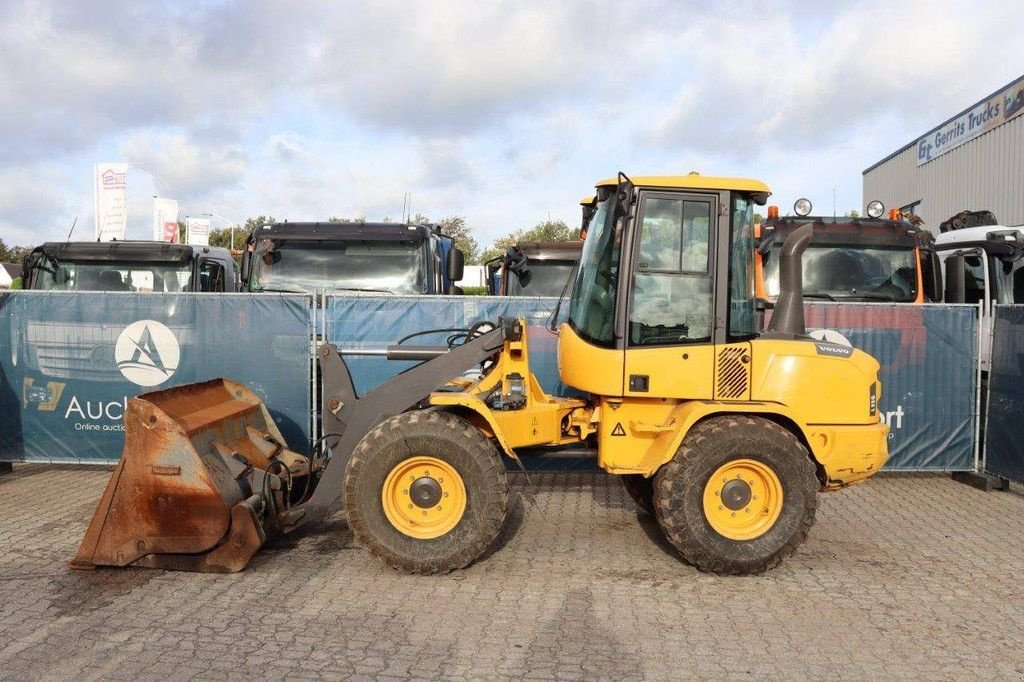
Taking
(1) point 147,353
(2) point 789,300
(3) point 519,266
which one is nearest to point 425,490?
(2) point 789,300

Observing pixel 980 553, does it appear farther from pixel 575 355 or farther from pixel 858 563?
pixel 575 355

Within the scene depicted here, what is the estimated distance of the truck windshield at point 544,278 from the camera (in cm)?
1107

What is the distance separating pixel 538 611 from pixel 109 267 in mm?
7692

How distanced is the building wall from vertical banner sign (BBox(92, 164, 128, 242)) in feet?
71.0

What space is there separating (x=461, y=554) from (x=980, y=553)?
3.89 metres

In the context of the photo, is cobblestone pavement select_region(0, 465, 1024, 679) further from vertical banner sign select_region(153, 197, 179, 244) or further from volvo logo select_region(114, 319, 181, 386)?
vertical banner sign select_region(153, 197, 179, 244)

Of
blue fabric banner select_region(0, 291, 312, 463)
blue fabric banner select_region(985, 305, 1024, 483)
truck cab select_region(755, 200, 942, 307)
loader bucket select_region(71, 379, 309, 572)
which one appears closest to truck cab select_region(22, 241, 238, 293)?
blue fabric banner select_region(0, 291, 312, 463)

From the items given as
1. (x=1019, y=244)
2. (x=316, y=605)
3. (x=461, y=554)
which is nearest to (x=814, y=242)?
(x=1019, y=244)

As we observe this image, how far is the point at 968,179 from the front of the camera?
80.2 feet

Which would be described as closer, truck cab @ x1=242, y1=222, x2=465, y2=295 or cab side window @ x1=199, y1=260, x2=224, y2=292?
truck cab @ x1=242, y1=222, x2=465, y2=295

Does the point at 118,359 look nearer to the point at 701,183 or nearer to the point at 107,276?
the point at 107,276

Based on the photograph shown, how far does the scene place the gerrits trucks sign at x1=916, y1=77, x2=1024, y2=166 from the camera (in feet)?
70.6

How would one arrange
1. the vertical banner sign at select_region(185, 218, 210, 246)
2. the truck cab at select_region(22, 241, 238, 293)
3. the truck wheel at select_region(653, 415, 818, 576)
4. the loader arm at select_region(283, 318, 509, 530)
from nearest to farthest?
the truck wheel at select_region(653, 415, 818, 576)
the loader arm at select_region(283, 318, 509, 530)
the truck cab at select_region(22, 241, 238, 293)
the vertical banner sign at select_region(185, 218, 210, 246)

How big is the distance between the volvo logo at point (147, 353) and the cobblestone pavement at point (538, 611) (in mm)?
1828
